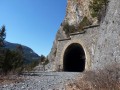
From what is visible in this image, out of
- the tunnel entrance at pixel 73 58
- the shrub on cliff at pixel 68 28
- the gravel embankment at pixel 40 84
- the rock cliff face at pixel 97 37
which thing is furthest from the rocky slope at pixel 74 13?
the gravel embankment at pixel 40 84

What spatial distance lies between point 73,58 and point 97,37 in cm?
1060

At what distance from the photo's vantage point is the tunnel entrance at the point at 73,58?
3926 centimetres

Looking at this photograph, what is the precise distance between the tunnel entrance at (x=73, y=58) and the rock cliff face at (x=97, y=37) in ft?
2.96

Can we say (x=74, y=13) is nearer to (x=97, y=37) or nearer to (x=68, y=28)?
(x=68, y=28)

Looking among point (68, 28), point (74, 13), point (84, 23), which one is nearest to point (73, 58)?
point (84, 23)

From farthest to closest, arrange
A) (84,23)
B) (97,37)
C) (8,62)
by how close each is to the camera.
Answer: (84,23) → (97,37) → (8,62)

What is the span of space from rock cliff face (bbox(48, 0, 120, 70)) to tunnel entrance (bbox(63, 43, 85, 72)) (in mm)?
902

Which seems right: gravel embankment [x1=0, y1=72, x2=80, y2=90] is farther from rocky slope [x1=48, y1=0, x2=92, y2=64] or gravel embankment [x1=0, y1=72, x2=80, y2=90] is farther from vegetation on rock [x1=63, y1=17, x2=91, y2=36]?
rocky slope [x1=48, y1=0, x2=92, y2=64]

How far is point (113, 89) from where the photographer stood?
7930 mm

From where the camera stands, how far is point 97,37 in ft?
104

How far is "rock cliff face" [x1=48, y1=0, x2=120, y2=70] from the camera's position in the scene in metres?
22.3

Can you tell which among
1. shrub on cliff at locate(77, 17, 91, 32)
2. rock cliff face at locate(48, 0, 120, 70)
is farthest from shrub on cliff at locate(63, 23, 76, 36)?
shrub on cliff at locate(77, 17, 91, 32)

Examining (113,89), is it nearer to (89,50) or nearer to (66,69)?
(89,50)

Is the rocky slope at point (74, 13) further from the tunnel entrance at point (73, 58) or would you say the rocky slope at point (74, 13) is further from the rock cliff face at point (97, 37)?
the tunnel entrance at point (73, 58)
